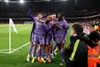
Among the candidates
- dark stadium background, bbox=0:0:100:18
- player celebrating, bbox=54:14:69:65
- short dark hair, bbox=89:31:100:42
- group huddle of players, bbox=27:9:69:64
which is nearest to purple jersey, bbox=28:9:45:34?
group huddle of players, bbox=27:9:69:64

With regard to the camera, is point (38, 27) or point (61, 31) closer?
point (61, 31)

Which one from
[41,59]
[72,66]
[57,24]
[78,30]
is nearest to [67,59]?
[72,66]

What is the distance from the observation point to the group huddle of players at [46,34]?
12.6 m

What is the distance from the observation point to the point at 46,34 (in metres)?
13.3

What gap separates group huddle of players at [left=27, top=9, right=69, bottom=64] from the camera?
12594 millimetres

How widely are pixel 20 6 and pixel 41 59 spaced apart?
65.4m

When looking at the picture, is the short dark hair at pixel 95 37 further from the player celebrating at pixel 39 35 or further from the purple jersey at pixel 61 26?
the player celebrating at pixel 39 35

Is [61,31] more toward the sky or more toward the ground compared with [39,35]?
more toward the sky

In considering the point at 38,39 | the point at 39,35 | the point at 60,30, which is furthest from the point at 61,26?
the point at 38,39

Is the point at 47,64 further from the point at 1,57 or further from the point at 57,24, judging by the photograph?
the point at 1,57

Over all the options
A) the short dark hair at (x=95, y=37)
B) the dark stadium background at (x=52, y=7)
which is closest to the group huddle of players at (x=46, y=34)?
the short dark hair at (x=95, y=37)

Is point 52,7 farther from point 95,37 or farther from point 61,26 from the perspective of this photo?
point 95,37

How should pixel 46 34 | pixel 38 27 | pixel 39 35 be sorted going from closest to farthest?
1. pixel 38 27
2. pixel 39 35
3. pixel 46 34

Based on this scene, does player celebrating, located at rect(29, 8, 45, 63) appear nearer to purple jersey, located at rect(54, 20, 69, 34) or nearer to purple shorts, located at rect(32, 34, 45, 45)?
purple shorts, located at rect(32, 34, 45, 45)
